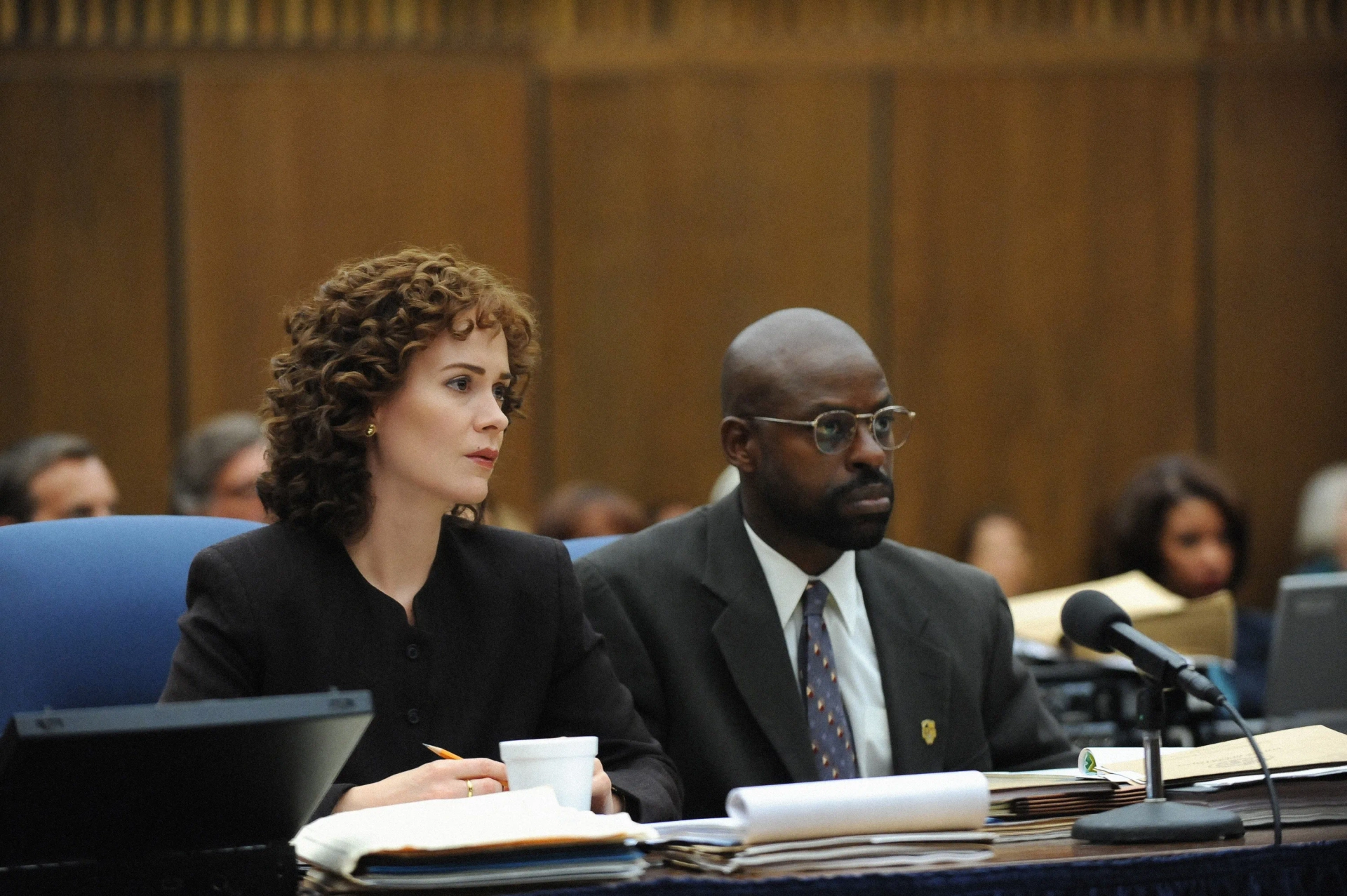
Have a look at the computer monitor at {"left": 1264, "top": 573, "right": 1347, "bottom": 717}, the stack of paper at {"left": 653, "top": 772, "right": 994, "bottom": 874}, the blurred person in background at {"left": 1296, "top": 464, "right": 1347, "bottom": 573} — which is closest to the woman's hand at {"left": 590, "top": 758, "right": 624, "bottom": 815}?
the stack of paper at {"left": 653, "top": 772, "right": 994, "bottom": 874}

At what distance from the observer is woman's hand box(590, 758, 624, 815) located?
6.39ft

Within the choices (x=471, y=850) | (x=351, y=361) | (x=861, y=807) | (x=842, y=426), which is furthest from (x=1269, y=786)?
(x=351, y=361)

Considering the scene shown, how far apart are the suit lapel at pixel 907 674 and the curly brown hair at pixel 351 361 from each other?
2.48 feet

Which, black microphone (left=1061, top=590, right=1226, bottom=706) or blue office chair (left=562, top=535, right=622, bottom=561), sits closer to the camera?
black microphone (left=1061, top=590, right=1226, bottom=706)

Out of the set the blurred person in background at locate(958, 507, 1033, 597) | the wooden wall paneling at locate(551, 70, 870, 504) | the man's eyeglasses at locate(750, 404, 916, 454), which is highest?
the wooden wall paneling at locate(551, 70, 870, 504)

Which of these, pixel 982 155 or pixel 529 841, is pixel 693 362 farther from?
pixel 529 841

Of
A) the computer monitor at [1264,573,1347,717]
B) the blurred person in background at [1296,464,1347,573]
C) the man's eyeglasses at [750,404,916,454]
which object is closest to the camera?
the man's eyeglasses at [750,404,916,454]

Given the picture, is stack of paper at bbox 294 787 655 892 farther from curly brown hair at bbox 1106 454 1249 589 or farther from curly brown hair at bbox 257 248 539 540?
curly brown hair at bbox 1106 454 1249 589

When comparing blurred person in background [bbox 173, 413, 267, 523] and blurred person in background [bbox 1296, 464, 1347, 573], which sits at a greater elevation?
blurred person in background [bbox 173, 413, 267, 523]

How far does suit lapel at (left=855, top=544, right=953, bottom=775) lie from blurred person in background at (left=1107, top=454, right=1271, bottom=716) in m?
2.51

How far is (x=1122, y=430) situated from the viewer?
6340 millimetres

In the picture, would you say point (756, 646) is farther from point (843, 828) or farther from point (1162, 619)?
point (1162, 619)

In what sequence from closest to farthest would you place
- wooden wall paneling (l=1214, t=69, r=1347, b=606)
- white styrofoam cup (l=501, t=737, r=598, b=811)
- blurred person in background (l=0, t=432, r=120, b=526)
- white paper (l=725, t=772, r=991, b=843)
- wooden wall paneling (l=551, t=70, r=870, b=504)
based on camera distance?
white paper (l=725, t=772, r=991, b=843), white styrofoam cup (l=501, t=737, r=598, b=811), blurred person in background (l=0, t=432, r=120, b=526), wooden wall paneling (l=551, t=70, r=870, b=504), wooden wall paneling (l=1214, t=69, r=1347, b=606)

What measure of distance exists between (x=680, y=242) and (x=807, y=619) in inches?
148
